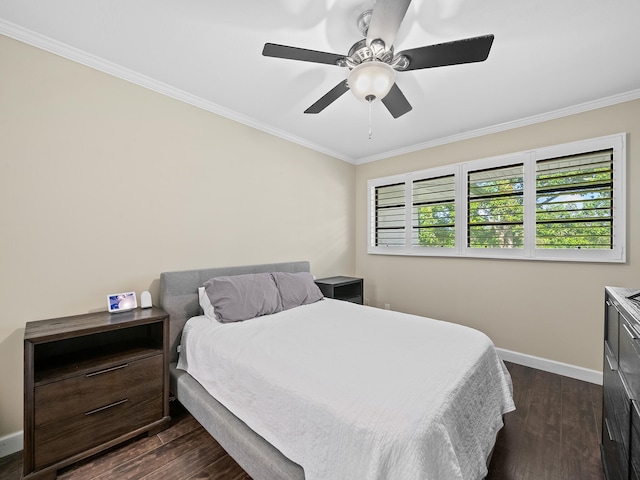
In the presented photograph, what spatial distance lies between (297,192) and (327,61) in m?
1.96

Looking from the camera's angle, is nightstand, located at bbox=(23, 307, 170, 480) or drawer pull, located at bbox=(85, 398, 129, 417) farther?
drawer pull, located at bbox=(85, 398, 129, 417)

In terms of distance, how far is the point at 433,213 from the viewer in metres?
3.56

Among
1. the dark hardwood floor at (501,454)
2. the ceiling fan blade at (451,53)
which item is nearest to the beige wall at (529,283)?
the dark hardwood floor at (501,454)

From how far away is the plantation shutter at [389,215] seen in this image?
3.89 meters

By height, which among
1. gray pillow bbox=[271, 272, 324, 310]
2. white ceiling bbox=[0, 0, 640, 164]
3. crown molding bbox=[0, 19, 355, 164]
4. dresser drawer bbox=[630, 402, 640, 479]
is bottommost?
dresser drawer bbox=[630, 402, 640, 479]

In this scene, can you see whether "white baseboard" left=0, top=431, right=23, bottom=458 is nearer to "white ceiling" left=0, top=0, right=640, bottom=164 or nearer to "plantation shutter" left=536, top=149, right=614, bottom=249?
"white ceiling" left=0, top=0, right=640, bottom=164

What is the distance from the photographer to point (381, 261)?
407 centimetres

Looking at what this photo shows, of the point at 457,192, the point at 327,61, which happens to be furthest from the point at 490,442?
the point at 457,192

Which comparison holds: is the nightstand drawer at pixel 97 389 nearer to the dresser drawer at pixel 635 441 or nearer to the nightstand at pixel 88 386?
the nightstand at pixel 88 386

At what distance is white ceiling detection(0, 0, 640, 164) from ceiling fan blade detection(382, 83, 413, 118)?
0.27 metres

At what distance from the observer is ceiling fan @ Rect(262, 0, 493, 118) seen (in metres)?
1.38

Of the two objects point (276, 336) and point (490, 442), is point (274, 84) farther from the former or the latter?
point (490, 442)

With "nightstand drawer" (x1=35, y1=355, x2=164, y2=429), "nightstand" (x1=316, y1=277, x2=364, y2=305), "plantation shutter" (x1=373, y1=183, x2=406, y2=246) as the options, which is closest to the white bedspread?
"nightstand drawer" (x1=35, y1=355, x2=164, y2=429)

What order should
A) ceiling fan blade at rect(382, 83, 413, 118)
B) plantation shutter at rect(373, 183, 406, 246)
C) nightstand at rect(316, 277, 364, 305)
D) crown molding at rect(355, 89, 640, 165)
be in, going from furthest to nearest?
plantation shutter at rect(373, 183, 406, 246) → nightstand at rect(316, 277, 364, 305) → crown molding at rect(355, 89, 640, 165) → ceiling fan blade at rect(382, 83, 413, 118)
